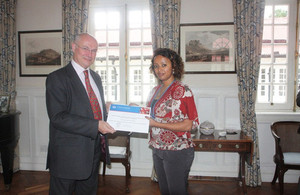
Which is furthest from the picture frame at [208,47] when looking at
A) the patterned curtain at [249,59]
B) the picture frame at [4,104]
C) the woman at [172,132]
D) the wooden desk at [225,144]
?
the picture frame at [4,104]

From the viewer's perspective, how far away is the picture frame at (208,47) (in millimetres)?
3857

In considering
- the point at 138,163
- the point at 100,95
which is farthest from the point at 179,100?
the point at 138,163

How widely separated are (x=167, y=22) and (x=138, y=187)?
2.56 m

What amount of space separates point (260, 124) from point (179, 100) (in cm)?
247

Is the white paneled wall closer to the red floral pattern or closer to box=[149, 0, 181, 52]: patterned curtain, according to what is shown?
box=[149, 0, 181, 52]: patterned curtain

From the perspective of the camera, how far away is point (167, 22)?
148 inches

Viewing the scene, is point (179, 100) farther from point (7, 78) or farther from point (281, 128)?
point (7, 78)

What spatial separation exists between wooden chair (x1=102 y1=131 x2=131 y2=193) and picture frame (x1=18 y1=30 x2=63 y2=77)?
5.28 ft

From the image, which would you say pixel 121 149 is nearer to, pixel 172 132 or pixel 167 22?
pixel 172 132

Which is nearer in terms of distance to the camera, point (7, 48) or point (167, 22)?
point (167, 22)

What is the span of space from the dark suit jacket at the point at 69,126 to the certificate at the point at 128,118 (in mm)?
184

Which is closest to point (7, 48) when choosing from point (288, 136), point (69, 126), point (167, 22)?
point (167, 22)

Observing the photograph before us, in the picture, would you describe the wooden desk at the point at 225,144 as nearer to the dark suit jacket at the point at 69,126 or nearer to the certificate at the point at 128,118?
the certificate at the point at 128,118

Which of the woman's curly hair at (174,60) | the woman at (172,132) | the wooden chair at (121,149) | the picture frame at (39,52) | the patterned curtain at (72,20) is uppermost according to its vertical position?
the patterned curtain at (72,20)
